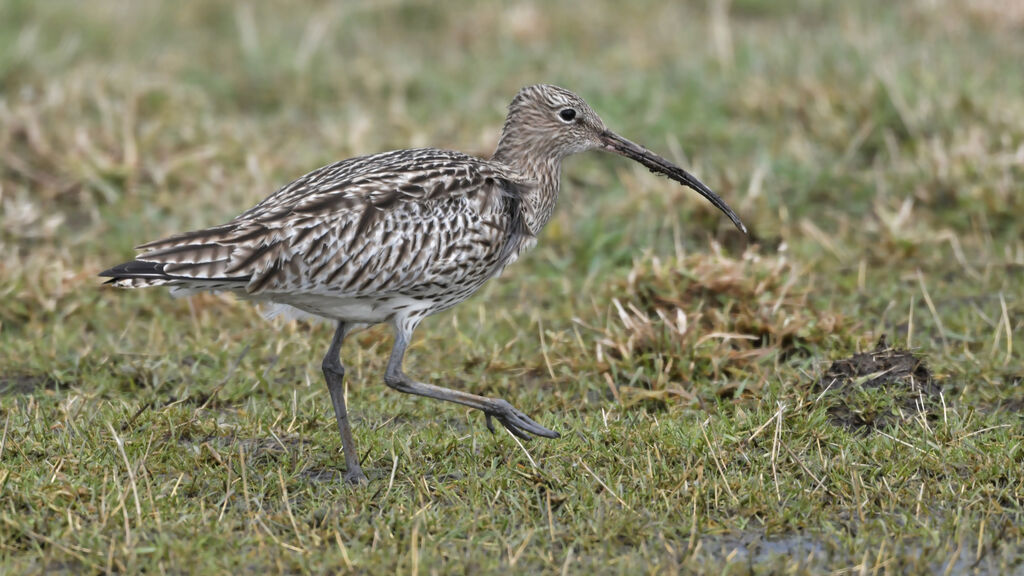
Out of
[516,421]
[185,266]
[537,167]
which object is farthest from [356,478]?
[537,167]

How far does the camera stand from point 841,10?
1192 cm

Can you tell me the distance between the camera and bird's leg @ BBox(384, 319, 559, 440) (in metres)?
5.44

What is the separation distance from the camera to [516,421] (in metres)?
5.45

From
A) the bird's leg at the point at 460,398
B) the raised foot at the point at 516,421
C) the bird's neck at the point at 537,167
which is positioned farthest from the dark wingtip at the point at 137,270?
the bird's neck at the point at 537,167

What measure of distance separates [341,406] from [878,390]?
231 cm

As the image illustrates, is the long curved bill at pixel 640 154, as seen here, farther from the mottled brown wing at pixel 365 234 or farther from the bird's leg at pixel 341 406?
the bird's leg at pixel 341 406

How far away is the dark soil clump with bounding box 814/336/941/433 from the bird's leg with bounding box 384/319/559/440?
129cm

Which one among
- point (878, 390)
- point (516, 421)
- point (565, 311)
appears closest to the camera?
point (516, 421)

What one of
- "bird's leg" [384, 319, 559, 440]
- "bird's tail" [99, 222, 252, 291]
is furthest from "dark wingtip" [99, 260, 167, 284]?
"bird's leg" [384, 319, 559, 440]

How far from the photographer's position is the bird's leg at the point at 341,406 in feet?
17.4

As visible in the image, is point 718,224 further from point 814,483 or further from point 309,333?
point 814,483

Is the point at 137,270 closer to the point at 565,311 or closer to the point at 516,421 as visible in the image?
Answer: the point at 516,421

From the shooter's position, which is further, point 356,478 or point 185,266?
point 356,478

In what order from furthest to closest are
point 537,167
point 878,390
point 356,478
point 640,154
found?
point 640,154 < point 537,167 < point 878,390 < point 356,478
